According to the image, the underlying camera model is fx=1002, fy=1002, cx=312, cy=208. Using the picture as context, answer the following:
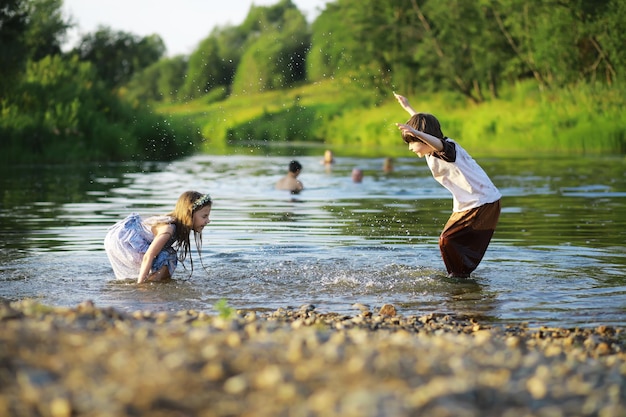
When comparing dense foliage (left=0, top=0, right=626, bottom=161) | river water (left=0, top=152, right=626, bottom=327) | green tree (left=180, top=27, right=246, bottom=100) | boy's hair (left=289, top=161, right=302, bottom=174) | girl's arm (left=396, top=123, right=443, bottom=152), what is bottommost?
river water (left=0, top=152, right=626, bottom=327)

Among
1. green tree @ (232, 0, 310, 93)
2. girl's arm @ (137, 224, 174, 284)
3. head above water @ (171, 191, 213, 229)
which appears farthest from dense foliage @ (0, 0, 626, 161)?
head above water @ (171, 191, 213, 229)

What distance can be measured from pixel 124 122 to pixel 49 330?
34.4 metres

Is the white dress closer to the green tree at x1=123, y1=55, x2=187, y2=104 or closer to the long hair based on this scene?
the long hair

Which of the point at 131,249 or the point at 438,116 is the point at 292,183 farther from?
the point at 438,116

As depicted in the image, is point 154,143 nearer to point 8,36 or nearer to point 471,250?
point 8,36

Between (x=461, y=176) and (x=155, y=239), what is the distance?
3.41 m

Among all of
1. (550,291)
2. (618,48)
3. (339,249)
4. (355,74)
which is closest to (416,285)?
(550,291)

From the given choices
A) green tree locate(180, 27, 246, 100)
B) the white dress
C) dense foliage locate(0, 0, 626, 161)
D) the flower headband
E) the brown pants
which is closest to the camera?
the flower headband

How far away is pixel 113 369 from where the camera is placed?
508 cm

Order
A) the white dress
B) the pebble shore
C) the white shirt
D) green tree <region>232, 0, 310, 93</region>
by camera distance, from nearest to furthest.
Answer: the pebble shore
the white shirt
the white dress
green tree <region>232, 0, 310, 93</region>

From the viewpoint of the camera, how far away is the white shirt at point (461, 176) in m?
10.8

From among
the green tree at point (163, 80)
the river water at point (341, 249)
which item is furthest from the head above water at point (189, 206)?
the green tree at point (163, 80)

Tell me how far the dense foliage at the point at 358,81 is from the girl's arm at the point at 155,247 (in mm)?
23784

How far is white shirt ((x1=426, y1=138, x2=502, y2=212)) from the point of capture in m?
10.8
